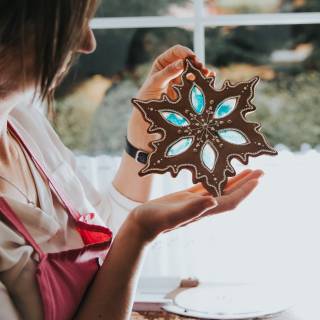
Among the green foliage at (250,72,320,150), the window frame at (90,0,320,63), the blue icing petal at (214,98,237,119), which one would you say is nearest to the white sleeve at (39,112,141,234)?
the blue icing petal at (214,98,237,119)

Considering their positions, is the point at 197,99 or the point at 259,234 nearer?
the point at 197,99

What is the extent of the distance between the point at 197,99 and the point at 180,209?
229 millimetres

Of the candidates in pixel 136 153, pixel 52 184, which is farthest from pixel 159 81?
pixel 52 184

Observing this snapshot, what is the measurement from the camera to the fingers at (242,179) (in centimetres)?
88

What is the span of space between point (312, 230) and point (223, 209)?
117 centimetres

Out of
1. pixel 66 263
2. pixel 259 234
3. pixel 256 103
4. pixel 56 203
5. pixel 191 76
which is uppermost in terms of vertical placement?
pixel 256 103

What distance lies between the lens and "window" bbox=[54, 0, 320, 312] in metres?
1.92

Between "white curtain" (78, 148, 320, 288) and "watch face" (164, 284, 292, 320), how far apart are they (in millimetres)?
261

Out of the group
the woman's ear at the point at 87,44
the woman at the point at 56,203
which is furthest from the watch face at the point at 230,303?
the woman's ear at the point at 87,44

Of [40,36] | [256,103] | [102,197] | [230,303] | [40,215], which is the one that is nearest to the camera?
[40,36]

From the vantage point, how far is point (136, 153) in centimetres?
100

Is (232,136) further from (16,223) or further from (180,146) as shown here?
(16,223)

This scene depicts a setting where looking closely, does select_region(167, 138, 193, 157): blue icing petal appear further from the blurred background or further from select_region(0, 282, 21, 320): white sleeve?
the blurred background

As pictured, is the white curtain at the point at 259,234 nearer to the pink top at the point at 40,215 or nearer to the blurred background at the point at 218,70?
the blurred background at the point at 218,70
